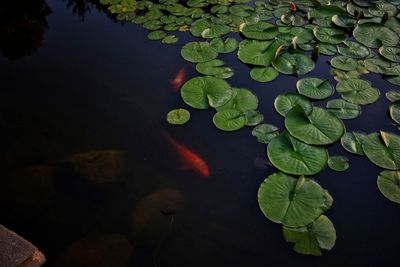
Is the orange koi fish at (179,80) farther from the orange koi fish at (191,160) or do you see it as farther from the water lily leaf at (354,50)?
the water lily leaf at (354,50)

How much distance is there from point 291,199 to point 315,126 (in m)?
0.81

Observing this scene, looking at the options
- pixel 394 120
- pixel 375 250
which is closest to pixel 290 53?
pixel 394 120

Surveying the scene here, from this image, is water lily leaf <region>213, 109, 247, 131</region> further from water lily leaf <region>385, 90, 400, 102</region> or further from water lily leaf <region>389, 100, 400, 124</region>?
water lily leaf <region>385, 90, 400, 102</region>

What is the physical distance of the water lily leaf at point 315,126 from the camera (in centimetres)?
272

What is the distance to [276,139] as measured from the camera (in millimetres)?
2775

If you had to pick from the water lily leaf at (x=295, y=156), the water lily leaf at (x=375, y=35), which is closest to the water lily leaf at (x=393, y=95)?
the water lily leaf at (x=375, y=35)

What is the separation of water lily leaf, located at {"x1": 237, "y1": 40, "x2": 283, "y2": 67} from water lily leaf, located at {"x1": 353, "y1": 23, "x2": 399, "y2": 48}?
38.6 inches

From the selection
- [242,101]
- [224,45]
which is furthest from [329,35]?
[242,101]

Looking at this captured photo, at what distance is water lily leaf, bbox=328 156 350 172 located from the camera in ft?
8.57

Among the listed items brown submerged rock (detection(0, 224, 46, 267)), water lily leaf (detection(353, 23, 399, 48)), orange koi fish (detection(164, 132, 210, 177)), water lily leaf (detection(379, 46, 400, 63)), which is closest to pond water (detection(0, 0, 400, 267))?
orange koi fish (detection(164, 132, 210, 177))

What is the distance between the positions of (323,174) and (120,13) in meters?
3.78

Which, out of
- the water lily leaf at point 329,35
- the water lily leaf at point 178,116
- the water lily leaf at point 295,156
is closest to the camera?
the water lily leaf at point 295,156

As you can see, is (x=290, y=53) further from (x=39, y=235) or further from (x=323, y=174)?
(x=39, y=235)

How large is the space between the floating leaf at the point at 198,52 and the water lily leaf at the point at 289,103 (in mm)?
1076
